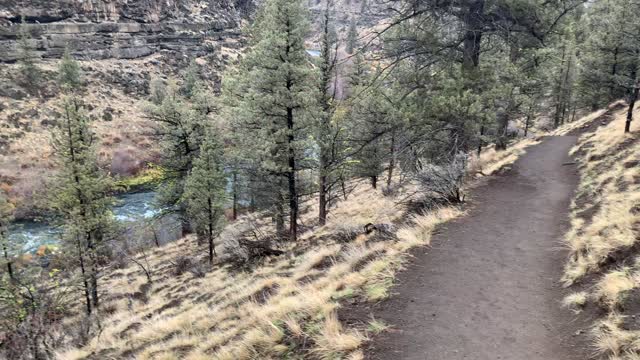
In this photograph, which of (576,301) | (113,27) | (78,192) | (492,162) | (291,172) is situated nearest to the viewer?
(576,301)

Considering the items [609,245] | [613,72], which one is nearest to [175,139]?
[609,245]

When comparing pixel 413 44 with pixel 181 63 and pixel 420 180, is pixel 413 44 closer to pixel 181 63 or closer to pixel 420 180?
pixel 420 180

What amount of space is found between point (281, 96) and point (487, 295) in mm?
14133

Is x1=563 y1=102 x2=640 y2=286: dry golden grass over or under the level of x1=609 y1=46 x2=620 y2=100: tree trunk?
under

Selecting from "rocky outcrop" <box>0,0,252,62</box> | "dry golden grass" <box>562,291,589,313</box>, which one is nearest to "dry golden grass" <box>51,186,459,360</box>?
"dry golden grass" <box>562,291,589,313</box>

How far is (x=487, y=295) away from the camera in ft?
22.4

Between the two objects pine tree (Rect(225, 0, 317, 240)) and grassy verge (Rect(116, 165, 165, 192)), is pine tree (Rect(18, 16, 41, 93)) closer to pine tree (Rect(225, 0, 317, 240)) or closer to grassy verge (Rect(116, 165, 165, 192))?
grassy verge (Rect(116, 165, 165, 192))

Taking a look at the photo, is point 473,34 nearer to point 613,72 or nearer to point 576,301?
point 576,301

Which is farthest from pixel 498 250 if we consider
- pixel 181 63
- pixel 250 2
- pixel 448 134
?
pixel 250 2

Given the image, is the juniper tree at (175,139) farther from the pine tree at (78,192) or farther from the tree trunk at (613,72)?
the tree trunk at (613,72)

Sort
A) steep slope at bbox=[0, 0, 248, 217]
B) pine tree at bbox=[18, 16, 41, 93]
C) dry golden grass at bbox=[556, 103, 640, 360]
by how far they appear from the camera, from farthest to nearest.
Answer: pine tree at bbox=[18, 16, 41, 93]
steep slope at bbox=[0, 0, 248, 217]
dry golden grass at bbox=[556, 103, 640, 360]

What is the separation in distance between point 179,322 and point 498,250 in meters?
7.70

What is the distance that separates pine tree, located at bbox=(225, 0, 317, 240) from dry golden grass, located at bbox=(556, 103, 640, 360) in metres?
11.9

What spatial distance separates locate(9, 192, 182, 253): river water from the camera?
31.0 m
